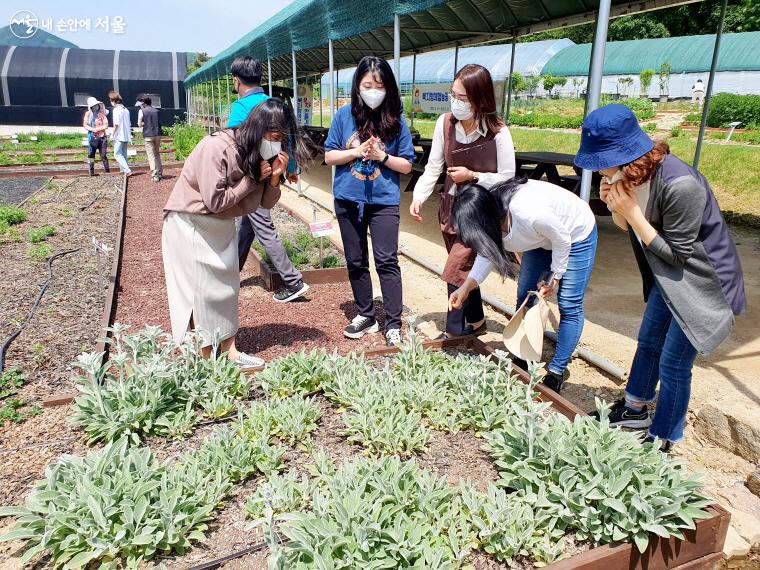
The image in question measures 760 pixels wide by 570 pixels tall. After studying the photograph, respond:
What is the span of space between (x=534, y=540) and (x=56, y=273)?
5.42 m

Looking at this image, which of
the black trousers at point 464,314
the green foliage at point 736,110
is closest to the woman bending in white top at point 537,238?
the black trousers at point 464,314

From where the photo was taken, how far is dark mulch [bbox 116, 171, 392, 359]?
3.89m

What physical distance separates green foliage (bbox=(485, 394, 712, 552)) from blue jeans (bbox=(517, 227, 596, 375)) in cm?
87

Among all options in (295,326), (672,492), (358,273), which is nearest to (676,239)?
(672,492)

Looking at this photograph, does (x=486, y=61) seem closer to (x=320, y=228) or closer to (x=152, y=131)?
(x=152, y=131)

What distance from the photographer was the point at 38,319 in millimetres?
4387

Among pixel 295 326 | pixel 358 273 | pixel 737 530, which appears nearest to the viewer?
pixel 737 530

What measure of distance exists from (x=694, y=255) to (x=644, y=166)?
41 centimetres

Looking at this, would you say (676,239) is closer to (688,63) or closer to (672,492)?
(672,492)

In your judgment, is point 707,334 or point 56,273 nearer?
point 707,334

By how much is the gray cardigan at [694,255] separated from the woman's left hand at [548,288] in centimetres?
62

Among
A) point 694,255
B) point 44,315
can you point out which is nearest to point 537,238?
point 694,255

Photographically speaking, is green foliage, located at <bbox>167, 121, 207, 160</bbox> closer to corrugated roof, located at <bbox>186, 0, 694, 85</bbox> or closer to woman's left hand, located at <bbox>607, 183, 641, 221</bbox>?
corrugated roof, located at <bbox>186, 0, 694, 85</bbox>

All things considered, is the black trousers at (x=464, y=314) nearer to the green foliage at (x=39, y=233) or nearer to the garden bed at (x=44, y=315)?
the garden bed at (x=44, y=315)
